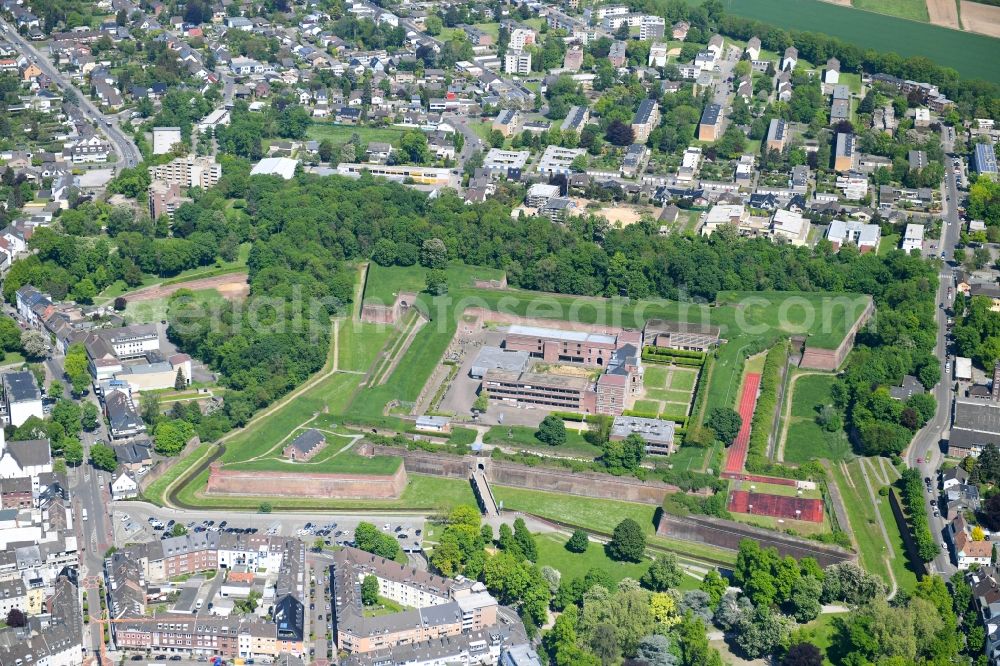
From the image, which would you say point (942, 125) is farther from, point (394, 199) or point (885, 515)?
point (885, 515)

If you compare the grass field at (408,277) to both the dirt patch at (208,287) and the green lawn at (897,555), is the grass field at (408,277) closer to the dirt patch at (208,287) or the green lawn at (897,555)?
the dirt patch at (208,287)

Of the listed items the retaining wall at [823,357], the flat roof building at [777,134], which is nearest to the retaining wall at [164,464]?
the retaining wall at [823,357]

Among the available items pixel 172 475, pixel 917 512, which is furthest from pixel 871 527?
pixel 172 475

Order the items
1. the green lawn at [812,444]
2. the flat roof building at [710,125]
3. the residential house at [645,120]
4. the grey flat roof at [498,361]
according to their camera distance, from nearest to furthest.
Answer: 1. the green lawn at [812,444]
2. the grey flat roof at [498,361]
3. the flat roof building at [710,125]
4. the residential house at [645,120]

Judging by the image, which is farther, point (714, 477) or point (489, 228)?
point (489, 228)

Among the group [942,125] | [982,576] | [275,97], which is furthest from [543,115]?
[982,576]

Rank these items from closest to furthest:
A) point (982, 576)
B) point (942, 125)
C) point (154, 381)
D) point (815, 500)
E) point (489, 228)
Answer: point (982, 576) → point (815, 500) → point (154, 381) → point (489, 228) → point (942, 125)

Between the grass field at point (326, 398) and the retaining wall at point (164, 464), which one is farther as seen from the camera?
the grass field at point (326, 398)
